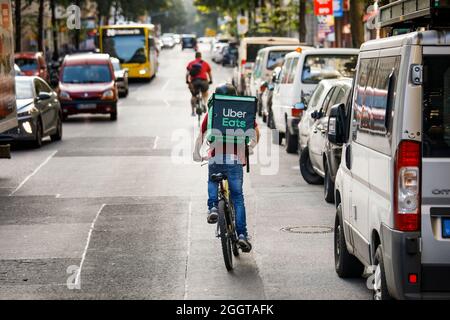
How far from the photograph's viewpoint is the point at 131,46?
59531 millimetres

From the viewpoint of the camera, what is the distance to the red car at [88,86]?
110ft

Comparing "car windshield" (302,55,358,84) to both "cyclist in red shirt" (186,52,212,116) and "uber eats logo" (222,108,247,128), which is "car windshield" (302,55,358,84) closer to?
"cyclist in red shirt" (186,52,212,116)

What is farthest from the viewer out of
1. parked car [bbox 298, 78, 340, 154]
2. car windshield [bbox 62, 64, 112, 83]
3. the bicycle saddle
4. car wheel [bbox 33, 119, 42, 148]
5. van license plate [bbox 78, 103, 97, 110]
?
car windshield [bbox 62, 64, 112, 83]

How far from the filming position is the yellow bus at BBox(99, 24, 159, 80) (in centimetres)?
5947


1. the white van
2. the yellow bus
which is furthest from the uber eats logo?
the yellow bus

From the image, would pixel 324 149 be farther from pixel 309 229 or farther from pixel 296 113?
pixel 296 113

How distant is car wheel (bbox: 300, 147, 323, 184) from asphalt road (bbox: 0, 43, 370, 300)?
15 cm

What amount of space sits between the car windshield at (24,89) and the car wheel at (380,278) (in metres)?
16.8

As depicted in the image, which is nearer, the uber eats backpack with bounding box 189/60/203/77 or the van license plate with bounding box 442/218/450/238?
the van license plate with bounding box 442/218/450/238

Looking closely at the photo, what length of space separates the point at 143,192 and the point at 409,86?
9.65 metres

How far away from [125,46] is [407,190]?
52.6 meters

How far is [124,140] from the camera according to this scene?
26250 mm
